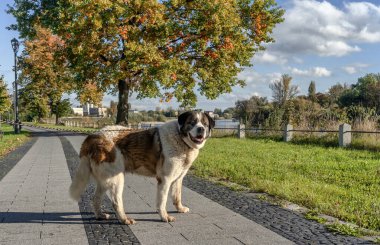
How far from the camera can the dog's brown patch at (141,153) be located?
18.3 feet

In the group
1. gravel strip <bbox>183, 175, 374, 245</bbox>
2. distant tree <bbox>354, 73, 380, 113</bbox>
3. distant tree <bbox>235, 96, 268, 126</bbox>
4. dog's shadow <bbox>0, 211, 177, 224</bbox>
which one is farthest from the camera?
distant tree <bbox>354, 73, 380, 113</bbox>

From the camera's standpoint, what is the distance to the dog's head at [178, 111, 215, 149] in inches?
213

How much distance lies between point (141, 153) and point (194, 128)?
0.90m

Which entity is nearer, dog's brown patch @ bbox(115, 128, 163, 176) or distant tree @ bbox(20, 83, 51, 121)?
dog's brown patch @ bbox(115, 128, 163, 176)

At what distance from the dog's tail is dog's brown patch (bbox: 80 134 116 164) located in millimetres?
138

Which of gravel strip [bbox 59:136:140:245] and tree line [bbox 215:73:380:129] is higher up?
tree line [bbox 215:73:380:129]

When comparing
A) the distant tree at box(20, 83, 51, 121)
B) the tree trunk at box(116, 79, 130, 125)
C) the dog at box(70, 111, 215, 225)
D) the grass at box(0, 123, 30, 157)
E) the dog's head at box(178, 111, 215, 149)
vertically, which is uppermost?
the distant tree at box(20, 83, 51, 121)

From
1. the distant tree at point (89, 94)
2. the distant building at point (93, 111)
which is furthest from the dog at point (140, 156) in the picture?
the distant building at point (93, 111)

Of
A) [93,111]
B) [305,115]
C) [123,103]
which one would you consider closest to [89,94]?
[123,103]

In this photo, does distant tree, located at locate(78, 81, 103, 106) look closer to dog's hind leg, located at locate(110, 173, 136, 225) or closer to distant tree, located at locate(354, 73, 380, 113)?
dog's hind leg, located at locate(110, 173, 136, 225)

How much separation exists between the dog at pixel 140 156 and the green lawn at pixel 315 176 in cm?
241

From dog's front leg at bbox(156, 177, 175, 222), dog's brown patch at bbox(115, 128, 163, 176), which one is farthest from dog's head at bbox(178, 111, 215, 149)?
dog's front leg at bbox(156, 177, 175, 222)

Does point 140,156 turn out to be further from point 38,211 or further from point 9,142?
point 9,142

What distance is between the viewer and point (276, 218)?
566 centimetres
